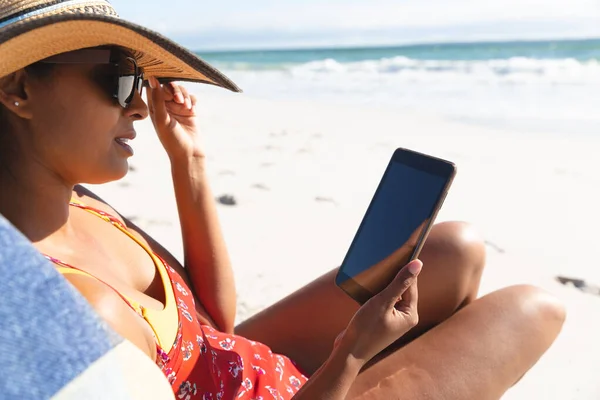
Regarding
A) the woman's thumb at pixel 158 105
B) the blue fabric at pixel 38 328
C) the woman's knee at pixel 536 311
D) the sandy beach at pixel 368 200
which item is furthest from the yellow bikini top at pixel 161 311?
the sandy beach at pixel 368 200

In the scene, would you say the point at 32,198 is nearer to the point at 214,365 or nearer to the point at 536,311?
the point at 214,365

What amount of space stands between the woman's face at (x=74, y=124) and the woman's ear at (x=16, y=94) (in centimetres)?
1

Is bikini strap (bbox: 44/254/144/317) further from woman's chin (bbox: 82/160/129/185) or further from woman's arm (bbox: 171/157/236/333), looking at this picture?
woman's arm (bbox: 171/157/236/333)

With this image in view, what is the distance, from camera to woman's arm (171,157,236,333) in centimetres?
208

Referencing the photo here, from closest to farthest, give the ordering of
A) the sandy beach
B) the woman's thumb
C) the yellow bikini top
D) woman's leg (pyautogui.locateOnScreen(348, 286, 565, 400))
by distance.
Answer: the yellow bikini top < woman's leg (pyautogui.locateOnScreen(348, 286, 565, 400)) < the woman's thumb < the sandy beach

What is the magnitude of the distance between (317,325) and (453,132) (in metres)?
4.77

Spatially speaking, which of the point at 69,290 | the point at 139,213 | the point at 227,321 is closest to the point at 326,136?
the point at 139,213

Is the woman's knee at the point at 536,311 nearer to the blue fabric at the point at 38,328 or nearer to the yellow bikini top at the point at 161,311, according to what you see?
the yellow bikini top at the point at 161,311

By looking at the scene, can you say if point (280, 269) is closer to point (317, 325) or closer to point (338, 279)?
point (317, 325)

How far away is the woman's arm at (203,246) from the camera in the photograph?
2.08 meters

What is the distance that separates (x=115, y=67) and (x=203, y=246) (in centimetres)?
73

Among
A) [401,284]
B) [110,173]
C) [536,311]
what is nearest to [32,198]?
[110,173]

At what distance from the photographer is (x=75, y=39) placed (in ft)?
4.49

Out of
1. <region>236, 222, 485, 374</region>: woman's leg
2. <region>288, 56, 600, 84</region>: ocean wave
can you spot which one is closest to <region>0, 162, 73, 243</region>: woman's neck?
<region>236, 222, 485, 374</region>: woman's leg
